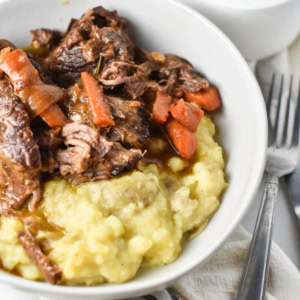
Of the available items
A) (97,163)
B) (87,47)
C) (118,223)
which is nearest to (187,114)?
(97,163)

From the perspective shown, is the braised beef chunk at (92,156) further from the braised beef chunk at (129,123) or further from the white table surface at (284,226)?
the white table surface at (284,226)

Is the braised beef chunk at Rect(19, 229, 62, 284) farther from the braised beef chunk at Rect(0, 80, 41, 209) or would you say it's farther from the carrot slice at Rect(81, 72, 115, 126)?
the carrot slice at Rect(81, 72, 115, 126)

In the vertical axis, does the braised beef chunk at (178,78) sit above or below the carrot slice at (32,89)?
below

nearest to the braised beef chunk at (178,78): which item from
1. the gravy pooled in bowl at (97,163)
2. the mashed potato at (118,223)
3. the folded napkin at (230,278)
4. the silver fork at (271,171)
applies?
the gravy pooled in bowl at (97,163)

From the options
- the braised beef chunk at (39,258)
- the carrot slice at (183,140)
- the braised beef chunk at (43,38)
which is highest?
the braised beef chunk at (43,38)

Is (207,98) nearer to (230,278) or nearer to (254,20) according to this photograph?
(254,20)

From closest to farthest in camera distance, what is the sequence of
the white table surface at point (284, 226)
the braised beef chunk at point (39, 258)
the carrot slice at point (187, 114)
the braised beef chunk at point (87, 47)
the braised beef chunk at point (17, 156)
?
the braised beef chunk at point (39, 258) → the braised beef chunk at point (17, 156) → the carrot slice at point (187, 114) → the braised beef chunk at point (87, 47) → the white table surface at point (284, 226)

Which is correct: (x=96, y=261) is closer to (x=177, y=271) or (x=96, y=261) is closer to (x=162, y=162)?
(x=177, y=271)
